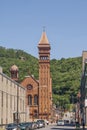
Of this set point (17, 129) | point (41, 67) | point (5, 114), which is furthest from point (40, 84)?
point (17, 129)

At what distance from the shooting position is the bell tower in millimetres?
170375

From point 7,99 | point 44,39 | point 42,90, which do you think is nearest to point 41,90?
point 42,90

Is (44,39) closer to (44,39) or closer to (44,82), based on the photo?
(44,39)

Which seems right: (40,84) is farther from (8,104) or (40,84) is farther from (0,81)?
(0,81)

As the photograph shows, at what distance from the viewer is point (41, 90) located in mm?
171750

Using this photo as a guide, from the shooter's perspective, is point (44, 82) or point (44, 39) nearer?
point (44, 82)

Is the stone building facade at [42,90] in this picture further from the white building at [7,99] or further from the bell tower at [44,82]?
the white building at [7,99]

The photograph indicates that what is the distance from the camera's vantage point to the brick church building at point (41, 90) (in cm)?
17050

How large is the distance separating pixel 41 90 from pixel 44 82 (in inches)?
109

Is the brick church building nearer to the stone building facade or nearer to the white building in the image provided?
the stone building facade

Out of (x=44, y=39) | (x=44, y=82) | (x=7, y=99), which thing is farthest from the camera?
(x=44, y=39)

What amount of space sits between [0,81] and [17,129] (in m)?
30.6

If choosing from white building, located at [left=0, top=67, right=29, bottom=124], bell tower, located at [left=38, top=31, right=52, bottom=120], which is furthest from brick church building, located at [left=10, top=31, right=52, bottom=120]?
white building, located at [left=0, top=67, right=29, bottom=124]

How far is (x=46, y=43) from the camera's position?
173500 millimetres
